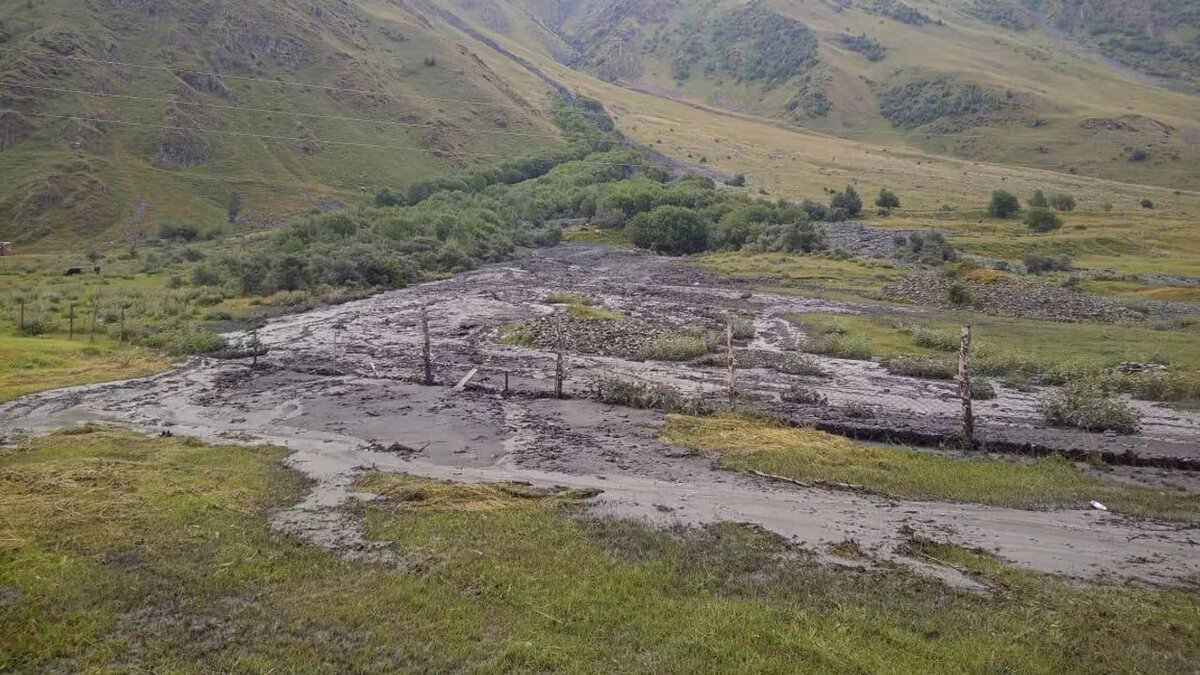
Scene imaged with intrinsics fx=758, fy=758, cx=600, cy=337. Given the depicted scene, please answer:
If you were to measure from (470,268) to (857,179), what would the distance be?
107m

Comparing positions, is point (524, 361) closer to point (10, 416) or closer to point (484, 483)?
point (484, 483)

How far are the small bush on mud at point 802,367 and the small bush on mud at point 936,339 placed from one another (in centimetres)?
999

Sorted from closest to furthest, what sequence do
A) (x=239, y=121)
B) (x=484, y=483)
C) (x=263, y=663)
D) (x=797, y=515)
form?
1. (x=263, y=663)
2. (x=797, y=515)
3. (x=484, y=483)
4. (x=239, y=121)

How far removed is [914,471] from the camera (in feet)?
92.5

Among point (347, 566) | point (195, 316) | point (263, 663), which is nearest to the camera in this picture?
point (263, 663)

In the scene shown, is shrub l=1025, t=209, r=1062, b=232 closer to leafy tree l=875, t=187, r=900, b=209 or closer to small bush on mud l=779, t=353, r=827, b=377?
leafy tree l=875, t=187, r=900, b=209

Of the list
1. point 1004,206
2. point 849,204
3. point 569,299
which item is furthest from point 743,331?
point 1004,206

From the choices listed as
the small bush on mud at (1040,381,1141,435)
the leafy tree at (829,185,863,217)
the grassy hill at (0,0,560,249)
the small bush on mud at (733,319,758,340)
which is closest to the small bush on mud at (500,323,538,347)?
the small bush on mud at (733,319,758,340)

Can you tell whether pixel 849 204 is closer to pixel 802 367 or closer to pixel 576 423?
pixel 802 367

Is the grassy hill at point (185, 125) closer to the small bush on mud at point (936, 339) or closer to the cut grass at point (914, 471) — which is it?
the small bush on mud at point (936, 339)

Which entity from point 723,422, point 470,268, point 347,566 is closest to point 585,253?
point 470,268

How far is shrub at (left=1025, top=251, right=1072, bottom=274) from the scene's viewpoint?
3250 inches

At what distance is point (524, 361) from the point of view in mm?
48625

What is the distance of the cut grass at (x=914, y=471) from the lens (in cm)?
2559
